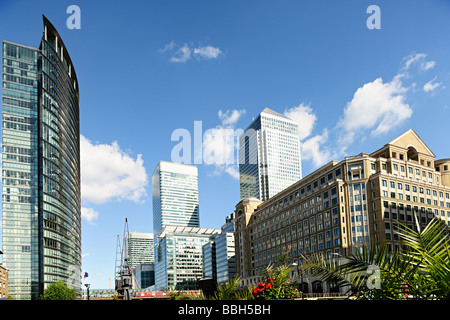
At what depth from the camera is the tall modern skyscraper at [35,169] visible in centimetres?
14981

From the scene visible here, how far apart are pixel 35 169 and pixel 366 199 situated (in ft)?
382

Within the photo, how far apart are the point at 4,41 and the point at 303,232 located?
129067 millimetres

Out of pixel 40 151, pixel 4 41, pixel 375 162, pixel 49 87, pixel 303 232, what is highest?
pixel 4 41

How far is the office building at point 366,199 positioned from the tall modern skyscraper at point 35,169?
283 ft

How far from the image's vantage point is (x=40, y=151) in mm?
159625

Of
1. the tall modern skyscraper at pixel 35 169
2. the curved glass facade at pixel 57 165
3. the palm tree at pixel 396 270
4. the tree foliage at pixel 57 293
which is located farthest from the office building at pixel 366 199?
the palm tree at pixel 396 270

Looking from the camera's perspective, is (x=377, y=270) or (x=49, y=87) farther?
(x=49, y=87)

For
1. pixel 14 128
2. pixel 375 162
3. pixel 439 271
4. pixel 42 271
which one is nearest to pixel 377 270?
pixel 439 271

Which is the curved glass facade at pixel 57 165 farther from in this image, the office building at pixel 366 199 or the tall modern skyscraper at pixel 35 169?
the office building at pixel 366 199

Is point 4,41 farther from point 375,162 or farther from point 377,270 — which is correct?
point 377,270

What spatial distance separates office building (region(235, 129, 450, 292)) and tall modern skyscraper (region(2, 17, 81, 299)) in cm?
8621

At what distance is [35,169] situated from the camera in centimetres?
15900

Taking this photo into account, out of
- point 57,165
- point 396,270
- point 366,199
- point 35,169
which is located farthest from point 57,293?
point 396,270

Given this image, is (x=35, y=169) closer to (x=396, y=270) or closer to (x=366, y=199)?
(x=366, y=199)
